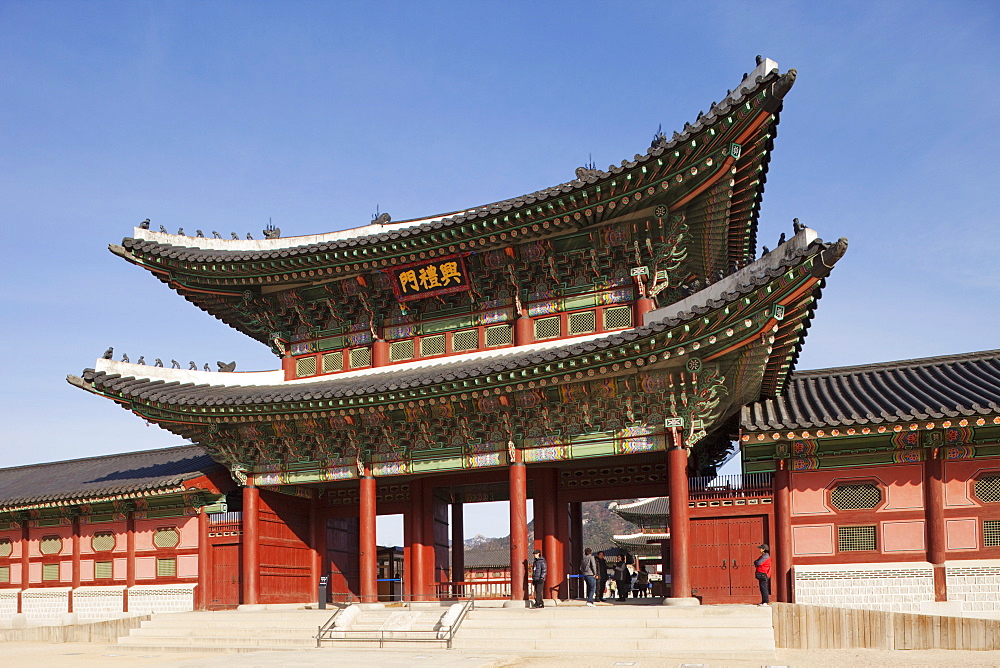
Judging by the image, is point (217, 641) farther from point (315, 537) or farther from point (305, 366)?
point (305, 366)

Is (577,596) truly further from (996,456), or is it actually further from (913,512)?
(996,456)

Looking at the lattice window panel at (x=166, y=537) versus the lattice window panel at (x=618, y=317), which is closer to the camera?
the lattice window panel at (x=618, y=317)

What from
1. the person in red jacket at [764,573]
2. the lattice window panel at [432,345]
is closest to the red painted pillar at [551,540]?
the lattice window panel at [432,345]

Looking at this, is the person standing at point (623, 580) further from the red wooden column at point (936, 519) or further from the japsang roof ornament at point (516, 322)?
the red wooden column at point (936, 519)

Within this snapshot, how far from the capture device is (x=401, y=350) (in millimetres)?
25094

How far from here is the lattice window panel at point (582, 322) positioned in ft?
75.1

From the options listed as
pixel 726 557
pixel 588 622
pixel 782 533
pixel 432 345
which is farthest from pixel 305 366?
pixel 782 533

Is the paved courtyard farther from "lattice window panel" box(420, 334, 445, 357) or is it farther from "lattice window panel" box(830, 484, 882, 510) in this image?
"lattice window panel" box(420, 334, 445, 357)

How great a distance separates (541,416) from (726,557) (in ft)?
16.7

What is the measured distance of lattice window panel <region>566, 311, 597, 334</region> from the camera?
22.9 metres

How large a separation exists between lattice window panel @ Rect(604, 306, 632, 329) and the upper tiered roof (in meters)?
1.54

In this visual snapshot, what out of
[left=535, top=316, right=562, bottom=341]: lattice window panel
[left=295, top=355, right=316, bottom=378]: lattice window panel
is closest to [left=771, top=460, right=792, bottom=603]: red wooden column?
[left=535, top=316, right=562, bottom=341]: lattice window panel

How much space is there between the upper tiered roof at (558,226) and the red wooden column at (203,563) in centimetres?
544

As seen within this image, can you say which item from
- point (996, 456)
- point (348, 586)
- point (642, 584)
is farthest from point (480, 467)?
point (642, 584)
